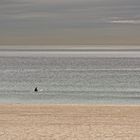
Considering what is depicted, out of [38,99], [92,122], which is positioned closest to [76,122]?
[92,122]

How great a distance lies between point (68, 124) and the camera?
53.6ft

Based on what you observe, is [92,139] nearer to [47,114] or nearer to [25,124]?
[25,124]

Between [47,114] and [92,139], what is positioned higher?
[47,114]

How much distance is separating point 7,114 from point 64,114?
2465 millimetres

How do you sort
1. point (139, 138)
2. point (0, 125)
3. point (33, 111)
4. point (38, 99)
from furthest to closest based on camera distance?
point (38, 99)
point (33, 111)
point (0, 125)
point (139, 138)

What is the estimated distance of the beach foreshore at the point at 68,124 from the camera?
45.2ft

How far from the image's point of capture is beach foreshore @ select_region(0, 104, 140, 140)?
45.2 feet

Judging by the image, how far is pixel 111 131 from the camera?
48.2ft

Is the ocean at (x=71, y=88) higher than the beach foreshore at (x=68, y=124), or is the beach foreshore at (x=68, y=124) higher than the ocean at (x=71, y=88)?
the ocean at (x=71, y=88)

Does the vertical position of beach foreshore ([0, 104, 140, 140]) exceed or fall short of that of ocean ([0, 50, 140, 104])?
it falls short

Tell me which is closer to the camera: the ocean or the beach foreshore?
the beach foreshore

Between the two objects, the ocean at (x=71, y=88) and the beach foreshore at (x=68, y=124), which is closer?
the beach foreshore at (x=68, y=124)

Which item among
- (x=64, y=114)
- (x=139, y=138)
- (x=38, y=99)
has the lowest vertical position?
(x=139, y=138)

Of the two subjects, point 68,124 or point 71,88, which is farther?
point 71,88
